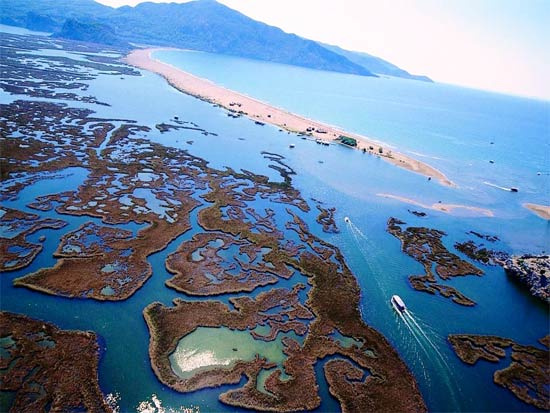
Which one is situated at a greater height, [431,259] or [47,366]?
[431,259]

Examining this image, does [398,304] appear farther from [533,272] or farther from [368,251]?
[533,272]

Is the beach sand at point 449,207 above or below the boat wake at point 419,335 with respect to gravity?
above

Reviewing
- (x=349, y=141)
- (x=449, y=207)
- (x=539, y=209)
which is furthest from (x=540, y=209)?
(x=349, y=141)

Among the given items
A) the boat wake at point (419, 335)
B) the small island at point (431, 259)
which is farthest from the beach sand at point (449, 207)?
the boat wake at point (419, 335)

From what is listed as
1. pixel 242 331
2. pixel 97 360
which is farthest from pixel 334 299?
pixel 97 360

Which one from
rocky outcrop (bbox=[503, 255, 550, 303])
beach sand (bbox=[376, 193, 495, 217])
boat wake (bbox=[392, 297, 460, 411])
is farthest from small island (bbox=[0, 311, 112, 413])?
beach sand (bbox=[376, 193, 495, 217])

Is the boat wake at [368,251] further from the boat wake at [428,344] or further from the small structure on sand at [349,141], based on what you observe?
the small structure on sand at [349,141]

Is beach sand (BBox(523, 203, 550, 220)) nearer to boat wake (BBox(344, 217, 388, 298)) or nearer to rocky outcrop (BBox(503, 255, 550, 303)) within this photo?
rocky outcrop (BBox(503, 255, 550, 303))
